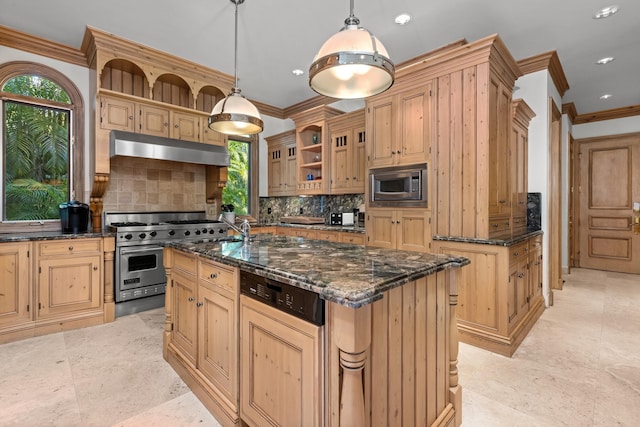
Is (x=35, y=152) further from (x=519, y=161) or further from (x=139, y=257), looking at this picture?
(x=519, y=161)

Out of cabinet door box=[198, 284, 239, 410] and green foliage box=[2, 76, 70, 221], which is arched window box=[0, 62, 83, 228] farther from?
cabinet door box=[198, 284, 239, 410]

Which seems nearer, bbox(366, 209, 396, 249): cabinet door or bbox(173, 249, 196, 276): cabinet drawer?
bbox(173, 249, 196, 276): cabinet drawer

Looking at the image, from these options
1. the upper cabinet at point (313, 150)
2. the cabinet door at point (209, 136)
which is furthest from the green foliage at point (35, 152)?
the upper cabinet at point (313, 150)

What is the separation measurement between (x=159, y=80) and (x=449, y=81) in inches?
140

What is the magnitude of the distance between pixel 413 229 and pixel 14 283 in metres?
3.74

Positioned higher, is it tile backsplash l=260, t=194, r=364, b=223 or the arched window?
the arched window

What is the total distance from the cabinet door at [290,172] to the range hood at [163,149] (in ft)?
4.16

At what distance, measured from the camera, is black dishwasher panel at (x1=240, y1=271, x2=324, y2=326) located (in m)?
1.22

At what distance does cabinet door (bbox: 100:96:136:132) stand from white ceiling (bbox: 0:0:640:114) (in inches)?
26.8

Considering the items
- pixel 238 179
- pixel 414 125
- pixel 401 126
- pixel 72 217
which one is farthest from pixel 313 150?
pixel 72 217

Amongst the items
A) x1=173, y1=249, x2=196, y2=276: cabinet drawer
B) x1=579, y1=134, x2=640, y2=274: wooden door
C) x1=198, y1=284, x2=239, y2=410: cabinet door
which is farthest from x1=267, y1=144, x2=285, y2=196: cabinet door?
x1=579, y1=134, x2=640, y2=274: wooden door

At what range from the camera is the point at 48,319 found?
9.90 feet

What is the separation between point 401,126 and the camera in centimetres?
332

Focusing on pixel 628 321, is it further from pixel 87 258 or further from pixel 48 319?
pixel 48 319
